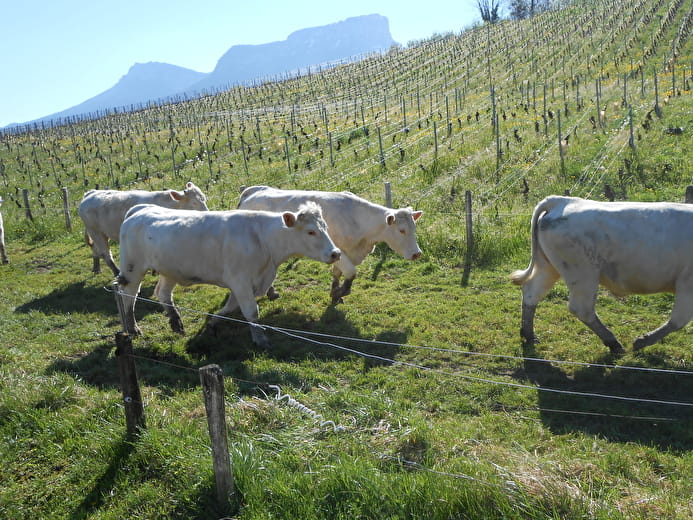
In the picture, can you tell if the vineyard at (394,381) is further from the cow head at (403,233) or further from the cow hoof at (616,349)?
the cow head at (403,233)

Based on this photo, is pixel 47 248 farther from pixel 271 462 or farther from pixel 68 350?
pixel 271 462

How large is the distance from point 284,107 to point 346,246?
4215cm

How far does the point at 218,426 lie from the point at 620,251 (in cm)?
536

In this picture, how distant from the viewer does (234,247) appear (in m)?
8.03

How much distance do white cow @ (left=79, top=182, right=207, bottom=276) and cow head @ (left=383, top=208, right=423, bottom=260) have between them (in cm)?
451

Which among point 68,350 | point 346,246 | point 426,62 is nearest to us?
point 68,350

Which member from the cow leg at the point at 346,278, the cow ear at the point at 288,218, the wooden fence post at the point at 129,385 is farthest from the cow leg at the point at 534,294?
the wooden fence post at the point at 129,385

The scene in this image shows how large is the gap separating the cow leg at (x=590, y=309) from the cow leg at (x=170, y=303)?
19.1 feet

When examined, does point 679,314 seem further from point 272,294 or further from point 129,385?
point 272,294

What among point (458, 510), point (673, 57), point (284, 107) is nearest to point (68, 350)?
point (458, 510)

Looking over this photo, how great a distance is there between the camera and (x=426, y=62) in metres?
63.7

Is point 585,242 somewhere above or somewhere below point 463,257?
above

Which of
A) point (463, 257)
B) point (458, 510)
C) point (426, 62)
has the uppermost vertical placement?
point (426, 62)

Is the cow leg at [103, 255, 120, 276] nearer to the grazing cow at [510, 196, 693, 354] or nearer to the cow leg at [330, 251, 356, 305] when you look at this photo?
the cow leg at [330, 251, 356, 305]
